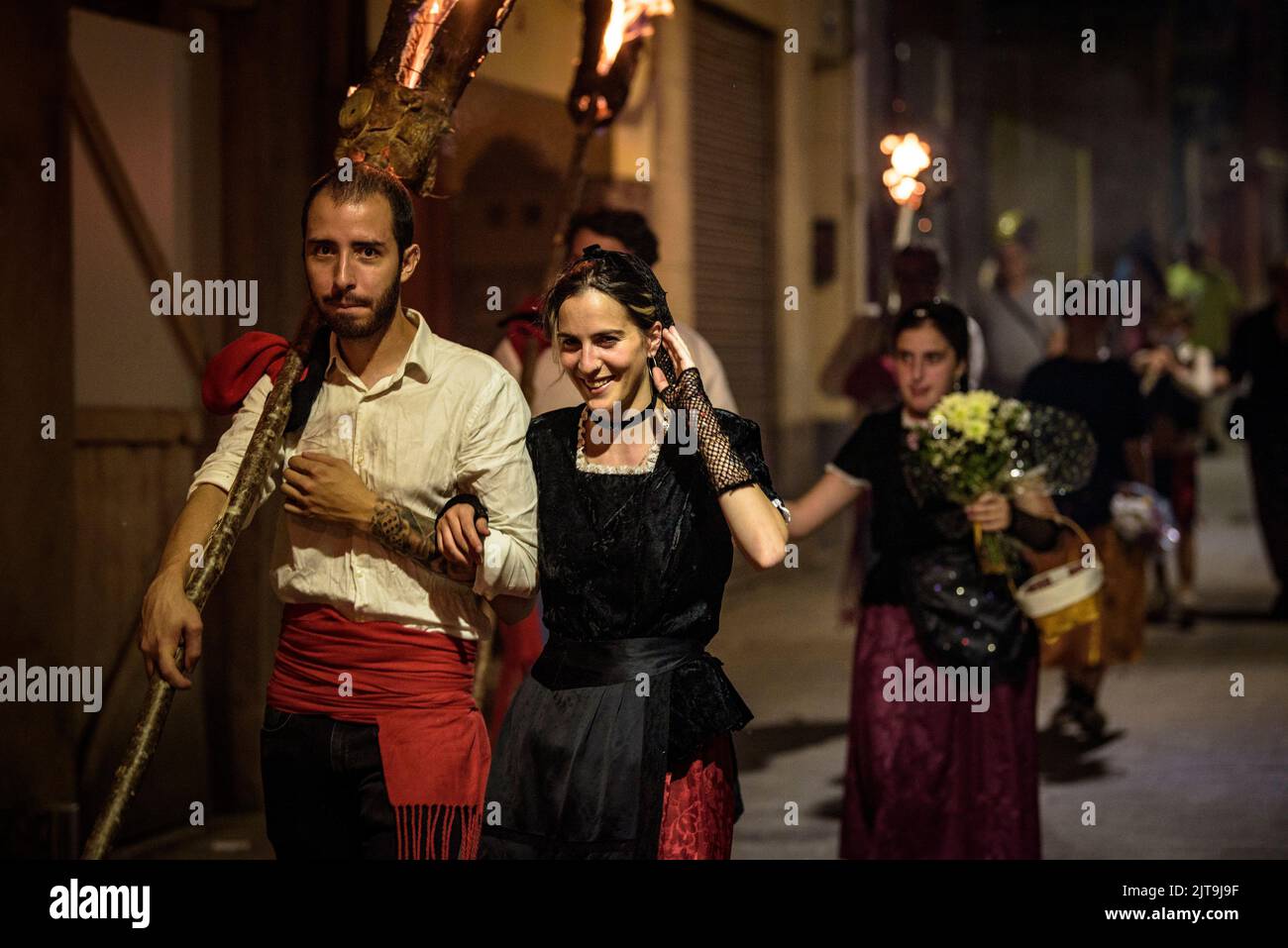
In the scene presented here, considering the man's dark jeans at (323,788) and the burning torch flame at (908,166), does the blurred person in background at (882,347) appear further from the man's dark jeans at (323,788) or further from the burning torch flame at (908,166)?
the man's dark jeans at (323,788)

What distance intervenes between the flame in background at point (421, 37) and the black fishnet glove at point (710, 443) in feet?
3.05

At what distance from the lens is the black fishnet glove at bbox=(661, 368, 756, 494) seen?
400 cm

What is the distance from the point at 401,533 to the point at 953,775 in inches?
111

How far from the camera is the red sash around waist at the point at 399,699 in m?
4.00

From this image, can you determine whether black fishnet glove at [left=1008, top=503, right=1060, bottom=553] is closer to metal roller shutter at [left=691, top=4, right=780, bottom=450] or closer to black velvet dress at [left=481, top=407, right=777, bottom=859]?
black velvet dress at [left=481, top=407, right=777, bottom=859]

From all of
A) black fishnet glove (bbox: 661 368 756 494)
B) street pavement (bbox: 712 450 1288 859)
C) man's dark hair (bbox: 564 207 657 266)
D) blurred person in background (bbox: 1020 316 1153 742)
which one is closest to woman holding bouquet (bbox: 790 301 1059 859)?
street pavement (bbox: 712 450 1288 859)

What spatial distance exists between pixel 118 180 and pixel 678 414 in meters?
3.51

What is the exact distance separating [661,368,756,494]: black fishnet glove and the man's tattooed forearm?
0.58m

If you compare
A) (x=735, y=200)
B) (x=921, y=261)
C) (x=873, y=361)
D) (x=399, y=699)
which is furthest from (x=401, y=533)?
(x=735, y=200)

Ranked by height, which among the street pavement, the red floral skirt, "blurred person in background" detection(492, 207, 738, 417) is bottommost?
the street pavement

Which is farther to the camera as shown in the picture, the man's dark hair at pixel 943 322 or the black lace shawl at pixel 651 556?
the man's dark hair at pixel 943 322

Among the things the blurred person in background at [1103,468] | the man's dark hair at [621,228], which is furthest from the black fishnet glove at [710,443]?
the blurred person in background at [1103,468]

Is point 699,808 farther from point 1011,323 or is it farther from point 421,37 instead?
point 1011,323
